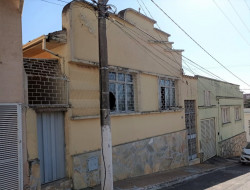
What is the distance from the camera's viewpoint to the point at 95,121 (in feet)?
29.0

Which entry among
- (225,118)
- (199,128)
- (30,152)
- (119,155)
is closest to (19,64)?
(30,152)

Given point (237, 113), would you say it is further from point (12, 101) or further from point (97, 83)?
point (12, 101)

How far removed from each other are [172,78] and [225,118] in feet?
33.3

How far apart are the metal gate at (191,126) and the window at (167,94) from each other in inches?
72.2

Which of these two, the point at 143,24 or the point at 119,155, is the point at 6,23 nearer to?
the point at 119,155

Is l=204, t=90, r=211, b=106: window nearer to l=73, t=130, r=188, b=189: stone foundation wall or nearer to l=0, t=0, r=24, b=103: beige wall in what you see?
l=73, t=130, r=188, b=189: stone foundation wall

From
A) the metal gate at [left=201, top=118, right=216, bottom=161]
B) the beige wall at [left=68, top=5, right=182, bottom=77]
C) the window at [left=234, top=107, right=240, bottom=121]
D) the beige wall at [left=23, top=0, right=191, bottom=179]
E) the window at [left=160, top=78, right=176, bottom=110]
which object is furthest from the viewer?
the window at [left=234, top=107, right=240, bottom=121]

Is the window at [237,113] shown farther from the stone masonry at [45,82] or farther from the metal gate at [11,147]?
Answer: the metal gate at [11,147]

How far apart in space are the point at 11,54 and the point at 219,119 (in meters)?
16.7

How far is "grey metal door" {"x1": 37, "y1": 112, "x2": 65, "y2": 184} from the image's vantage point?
7344mm

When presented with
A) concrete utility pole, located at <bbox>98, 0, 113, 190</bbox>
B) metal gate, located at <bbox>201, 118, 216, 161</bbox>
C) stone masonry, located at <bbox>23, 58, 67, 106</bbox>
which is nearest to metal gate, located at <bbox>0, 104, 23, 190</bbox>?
stone masonry, located at <bbox>23, 58, 67, 106</bbox>

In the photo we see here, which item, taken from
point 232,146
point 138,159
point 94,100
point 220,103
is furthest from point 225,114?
point 94,100

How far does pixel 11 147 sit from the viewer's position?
20.3 feet

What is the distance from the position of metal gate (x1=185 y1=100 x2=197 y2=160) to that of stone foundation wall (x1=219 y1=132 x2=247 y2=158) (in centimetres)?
477
